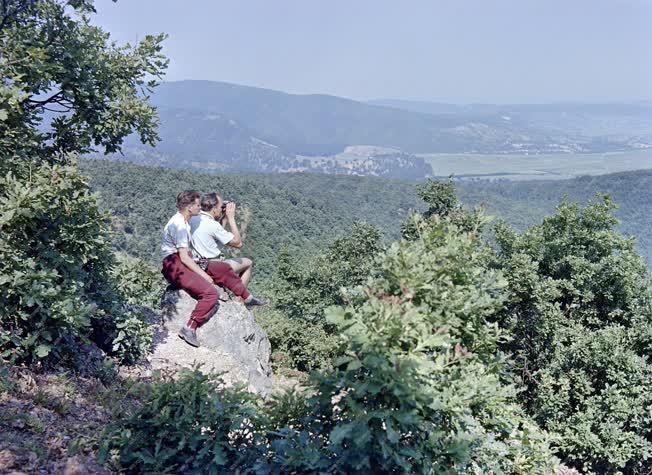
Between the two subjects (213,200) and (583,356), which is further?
(583,356)

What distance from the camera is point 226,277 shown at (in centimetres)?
984

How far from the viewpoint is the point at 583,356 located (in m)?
11.7

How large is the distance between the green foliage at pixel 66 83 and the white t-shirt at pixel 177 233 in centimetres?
197

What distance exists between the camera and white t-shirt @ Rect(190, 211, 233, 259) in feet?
30.7

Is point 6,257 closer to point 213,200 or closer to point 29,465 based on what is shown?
point 29,465

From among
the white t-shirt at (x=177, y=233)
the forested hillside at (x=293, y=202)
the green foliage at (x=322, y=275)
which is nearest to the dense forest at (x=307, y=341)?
the white t-shirt at (x=177, y=233)

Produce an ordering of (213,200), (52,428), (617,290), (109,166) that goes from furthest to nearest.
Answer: (109,166) < (617,290) < (213,200) < (52,428)

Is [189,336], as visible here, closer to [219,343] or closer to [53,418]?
[219,343]

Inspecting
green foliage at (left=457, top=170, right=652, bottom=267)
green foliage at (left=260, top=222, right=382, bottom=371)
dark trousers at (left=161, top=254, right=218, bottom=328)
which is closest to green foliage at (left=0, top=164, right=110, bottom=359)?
dark trousers at (left=161, top=254, right=218, bottom=328)

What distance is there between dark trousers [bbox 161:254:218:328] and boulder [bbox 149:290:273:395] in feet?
1.28

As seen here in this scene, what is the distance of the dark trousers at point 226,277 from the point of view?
9664mm

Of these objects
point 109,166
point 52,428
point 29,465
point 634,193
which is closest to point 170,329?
point 52,428

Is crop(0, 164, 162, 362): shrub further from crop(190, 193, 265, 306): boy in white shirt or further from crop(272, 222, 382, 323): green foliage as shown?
crop(272, 222, 382, 323): green foliage

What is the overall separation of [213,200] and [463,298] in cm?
607
